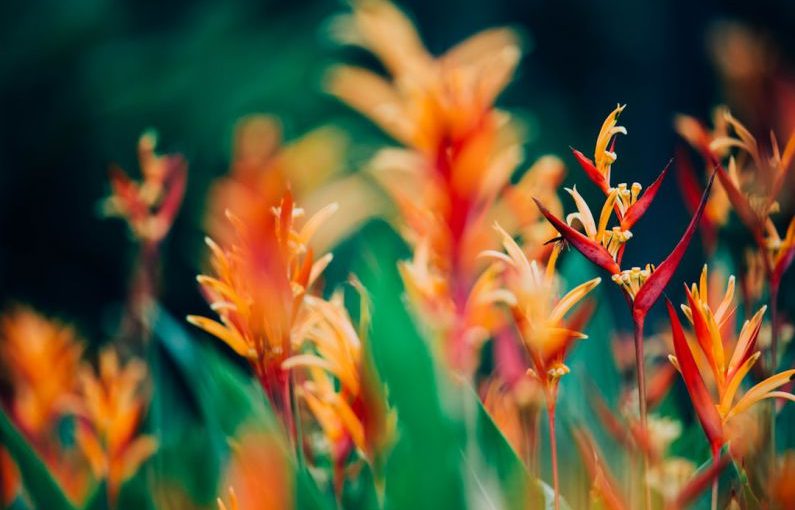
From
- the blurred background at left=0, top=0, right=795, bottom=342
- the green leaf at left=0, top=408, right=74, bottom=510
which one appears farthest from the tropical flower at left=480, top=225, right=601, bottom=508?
the blurred background at left=0, top=0, right=795, bottom=342

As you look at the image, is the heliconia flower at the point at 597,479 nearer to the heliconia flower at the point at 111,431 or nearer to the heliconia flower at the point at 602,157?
the heliconia flower at the point at 602,157

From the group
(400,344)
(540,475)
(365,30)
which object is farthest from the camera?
(365,30)

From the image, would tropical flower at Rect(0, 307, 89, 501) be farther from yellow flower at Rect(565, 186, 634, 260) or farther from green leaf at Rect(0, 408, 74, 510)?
yellow flower at Rect(565, 186, 634, 260)

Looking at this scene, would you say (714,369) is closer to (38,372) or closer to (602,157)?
(602,157)

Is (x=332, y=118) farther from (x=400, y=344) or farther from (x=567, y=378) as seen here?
(x=400, y=344)

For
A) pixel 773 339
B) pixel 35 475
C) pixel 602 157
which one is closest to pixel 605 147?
pixel 602 157

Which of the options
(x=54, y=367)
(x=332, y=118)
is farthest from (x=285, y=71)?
(x=54, y=367)
